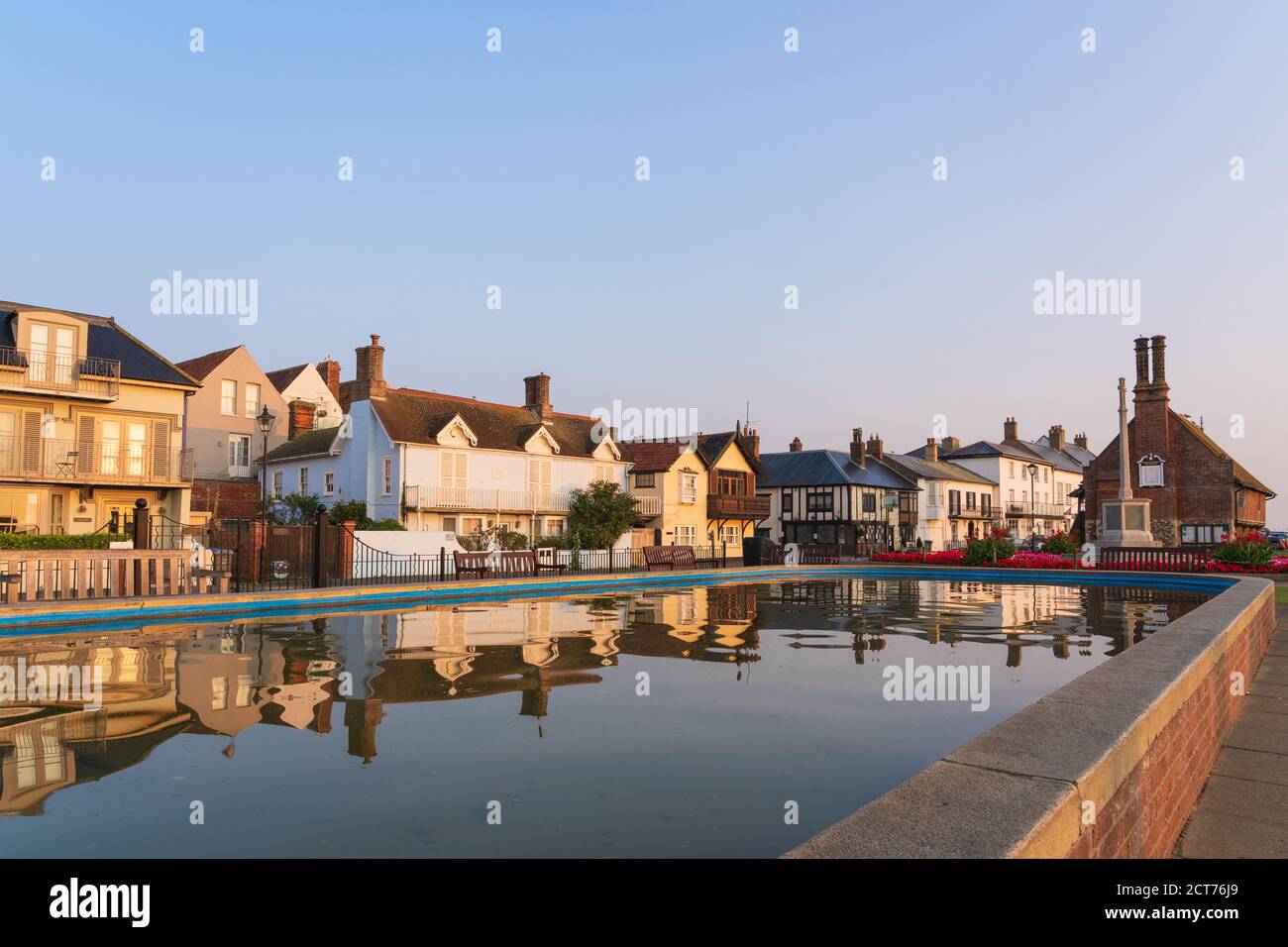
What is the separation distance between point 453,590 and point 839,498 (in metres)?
41.3

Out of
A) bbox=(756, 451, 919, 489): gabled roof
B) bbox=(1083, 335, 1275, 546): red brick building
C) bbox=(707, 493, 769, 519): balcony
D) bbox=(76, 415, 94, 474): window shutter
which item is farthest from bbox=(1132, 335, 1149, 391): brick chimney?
bbox=(76, 415, 94, 474): window shutter

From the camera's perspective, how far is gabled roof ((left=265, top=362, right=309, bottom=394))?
4841 centimetres

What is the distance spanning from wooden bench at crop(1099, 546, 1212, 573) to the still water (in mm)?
18361

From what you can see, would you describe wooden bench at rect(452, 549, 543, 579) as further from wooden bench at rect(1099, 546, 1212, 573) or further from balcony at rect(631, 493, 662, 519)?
wooden bench at rect(1099, 546, 1212, 573)

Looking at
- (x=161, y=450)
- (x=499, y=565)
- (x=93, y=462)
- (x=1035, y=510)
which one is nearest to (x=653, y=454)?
(x=499, y=565)

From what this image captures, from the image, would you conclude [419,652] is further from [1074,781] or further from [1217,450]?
[1217,450]

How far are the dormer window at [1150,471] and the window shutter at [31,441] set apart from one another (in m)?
51.0

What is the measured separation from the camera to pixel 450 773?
19.9 ft

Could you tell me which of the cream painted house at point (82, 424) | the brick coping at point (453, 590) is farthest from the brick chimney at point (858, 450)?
the cream painted house at point (82, 424)

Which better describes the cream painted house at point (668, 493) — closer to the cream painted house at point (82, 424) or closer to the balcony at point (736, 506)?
the balcony at point (736, 506)

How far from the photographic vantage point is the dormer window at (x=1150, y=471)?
44.4 meters
